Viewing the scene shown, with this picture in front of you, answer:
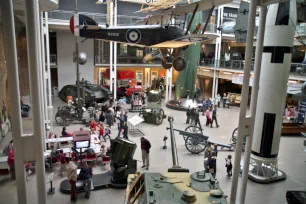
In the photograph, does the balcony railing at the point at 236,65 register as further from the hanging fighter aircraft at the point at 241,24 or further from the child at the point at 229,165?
the child at the point at 229,165

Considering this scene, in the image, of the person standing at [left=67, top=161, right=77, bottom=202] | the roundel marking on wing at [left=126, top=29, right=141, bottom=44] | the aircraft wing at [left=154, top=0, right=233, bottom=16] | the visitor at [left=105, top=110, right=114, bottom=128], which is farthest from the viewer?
the visitor at [left=105, top=110, right=114, bottom=128]

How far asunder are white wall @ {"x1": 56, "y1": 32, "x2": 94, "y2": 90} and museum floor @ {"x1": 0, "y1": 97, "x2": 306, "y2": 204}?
466 inches

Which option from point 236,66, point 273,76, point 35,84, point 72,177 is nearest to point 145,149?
point 72,177

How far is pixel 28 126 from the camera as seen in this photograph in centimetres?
1441

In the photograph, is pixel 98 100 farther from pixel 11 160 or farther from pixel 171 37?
pixel 11 160

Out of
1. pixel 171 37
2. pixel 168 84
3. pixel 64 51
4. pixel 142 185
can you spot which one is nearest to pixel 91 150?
pixel 142 185

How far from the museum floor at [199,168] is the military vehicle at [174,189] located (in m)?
2.11

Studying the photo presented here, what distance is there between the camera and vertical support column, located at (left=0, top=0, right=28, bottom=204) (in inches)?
169

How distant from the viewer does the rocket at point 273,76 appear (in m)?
8.86

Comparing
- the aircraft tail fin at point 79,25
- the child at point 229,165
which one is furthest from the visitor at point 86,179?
the aircraft tail fin at point 79,25

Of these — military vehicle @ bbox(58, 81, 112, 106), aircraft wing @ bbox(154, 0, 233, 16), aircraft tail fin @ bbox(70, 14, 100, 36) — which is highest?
aircraft wing @ bbox(154, 0, 233, 16)

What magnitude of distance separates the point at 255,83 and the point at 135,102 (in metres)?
14.9

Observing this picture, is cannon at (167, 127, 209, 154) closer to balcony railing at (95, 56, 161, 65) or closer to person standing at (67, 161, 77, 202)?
person standing at (67, 161, 77, 202)

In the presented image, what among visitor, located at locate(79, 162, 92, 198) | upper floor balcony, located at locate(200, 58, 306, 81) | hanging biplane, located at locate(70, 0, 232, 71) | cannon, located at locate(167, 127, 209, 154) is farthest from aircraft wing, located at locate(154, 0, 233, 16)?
visitor, located at locate(79, 162, 92, 198)
